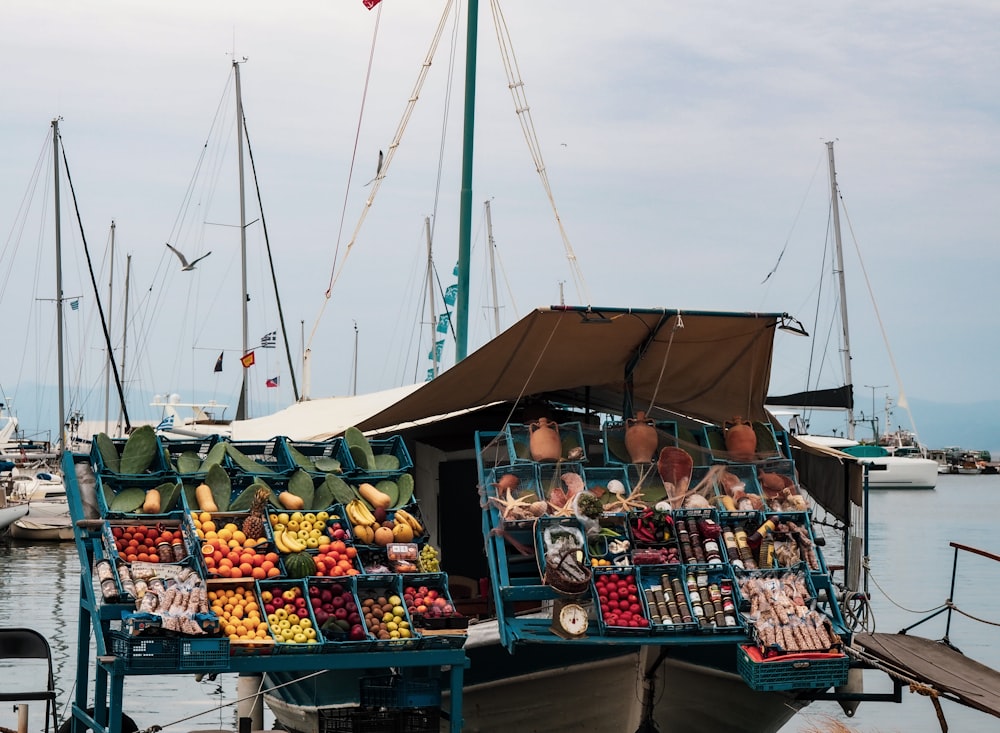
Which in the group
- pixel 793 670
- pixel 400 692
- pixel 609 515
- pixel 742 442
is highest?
pixel 742 442

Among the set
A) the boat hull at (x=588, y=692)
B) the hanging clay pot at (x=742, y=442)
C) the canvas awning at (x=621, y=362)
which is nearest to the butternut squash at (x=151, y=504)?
the boat hull at (x=588, y=692)

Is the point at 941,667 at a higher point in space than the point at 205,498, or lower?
lower

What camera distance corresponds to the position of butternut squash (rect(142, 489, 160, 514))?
9875mm

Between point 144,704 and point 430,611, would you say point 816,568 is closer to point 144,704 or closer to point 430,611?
point 430,611

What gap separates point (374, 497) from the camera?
10.5 metres

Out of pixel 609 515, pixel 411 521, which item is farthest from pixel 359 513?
pixel 609 515

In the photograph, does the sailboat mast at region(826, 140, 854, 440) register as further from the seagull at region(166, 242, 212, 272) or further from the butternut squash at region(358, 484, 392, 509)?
the butternut squash at region(358, 484, 392, 509)

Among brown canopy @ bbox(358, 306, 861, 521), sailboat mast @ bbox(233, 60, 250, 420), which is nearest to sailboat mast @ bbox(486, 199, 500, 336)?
sailboat mast @ bbox(233, 60, 250, 420)

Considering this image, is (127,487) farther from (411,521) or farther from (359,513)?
(411,521)

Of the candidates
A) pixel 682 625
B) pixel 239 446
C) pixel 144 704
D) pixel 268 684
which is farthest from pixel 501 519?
pixel 144 704

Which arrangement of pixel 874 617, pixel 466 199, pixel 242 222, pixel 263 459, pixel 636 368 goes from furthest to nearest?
pixel 242 222
pixel 874 617
pixel 466 199
pixel 636 368
pixel 263 459

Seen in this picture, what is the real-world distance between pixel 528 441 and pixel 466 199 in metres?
5.65

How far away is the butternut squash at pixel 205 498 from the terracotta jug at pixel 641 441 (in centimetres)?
357

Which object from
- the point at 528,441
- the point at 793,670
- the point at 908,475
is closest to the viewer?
the point at 793,670
